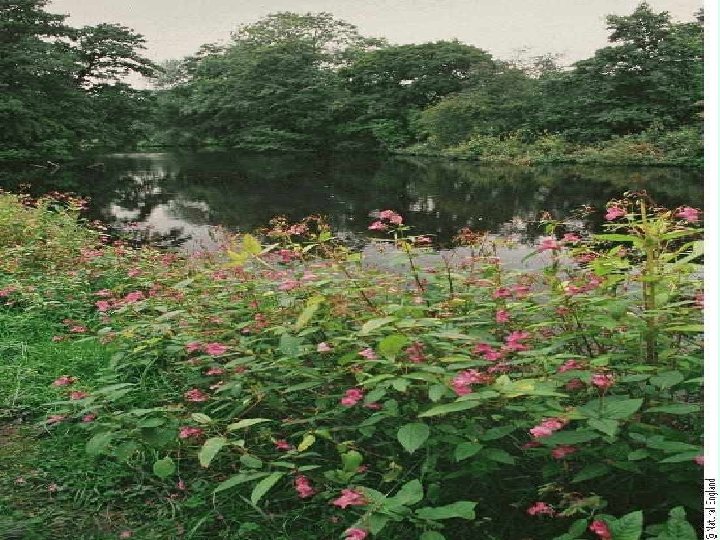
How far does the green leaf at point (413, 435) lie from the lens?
1.40 meters

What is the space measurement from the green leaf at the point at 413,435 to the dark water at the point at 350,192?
6.40 meters

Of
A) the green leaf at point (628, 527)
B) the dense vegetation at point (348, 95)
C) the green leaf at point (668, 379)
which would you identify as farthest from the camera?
the dense vegetation at point (348, 95)

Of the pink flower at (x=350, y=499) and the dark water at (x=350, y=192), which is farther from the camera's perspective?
the dark water at (x=350, y=192)

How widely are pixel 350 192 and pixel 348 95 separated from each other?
1188 centimetres

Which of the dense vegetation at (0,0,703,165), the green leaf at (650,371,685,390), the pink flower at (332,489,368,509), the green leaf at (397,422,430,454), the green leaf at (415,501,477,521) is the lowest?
the green leaf at (415,501,477,521)

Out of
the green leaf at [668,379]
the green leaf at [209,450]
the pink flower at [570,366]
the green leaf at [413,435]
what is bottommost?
the green leaf at [209,450]

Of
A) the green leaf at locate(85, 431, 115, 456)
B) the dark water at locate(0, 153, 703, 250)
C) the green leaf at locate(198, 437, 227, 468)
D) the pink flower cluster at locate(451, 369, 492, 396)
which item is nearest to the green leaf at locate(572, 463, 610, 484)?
the pink flower cluster at locate(451, 369, 492, 396)

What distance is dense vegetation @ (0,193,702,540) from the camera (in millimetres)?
1479

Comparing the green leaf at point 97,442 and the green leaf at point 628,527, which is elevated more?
the green leaf at point 97,442

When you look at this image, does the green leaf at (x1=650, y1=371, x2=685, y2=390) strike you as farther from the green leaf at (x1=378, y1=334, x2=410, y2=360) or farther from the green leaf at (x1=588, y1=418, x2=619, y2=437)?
the green leaf at (x1=378, y1=334, x2=410, y2=360)

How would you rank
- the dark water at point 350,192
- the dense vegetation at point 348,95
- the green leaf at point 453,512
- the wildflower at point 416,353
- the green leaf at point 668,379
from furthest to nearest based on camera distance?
1. the dense vegetation at point 348,95
2. the dark water at point 350,192
3. the wildflower at point 416,353
4. the green leaf at point 668,379
5. the green leaf at point 453,512

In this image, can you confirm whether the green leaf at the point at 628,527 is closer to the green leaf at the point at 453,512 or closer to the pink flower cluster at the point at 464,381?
the green leaf at the point at 453,512

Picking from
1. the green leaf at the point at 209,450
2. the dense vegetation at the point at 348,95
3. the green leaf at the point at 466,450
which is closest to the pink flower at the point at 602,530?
the green leaf at the point at 466,450

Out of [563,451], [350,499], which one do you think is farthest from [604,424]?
[350,499]
